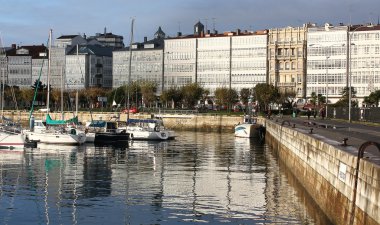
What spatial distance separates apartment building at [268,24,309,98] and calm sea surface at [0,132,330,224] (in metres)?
97.8

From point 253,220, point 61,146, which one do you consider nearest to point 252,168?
point 253,220

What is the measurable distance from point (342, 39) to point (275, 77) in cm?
1845

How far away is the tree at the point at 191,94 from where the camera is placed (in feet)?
510

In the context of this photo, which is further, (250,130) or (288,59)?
(288,59)

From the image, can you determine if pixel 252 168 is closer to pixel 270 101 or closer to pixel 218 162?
pixel 218 162

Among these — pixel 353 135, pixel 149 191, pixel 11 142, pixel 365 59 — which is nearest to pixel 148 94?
pixel 365 59

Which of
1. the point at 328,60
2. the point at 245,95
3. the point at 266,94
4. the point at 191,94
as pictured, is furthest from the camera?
the point at 191,94

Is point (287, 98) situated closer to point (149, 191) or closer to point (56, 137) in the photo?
point (56, 137)

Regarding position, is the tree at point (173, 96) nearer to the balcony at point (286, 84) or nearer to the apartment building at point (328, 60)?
the balcony at point (286, 84)

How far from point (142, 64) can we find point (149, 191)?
150 meters

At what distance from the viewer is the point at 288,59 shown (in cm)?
15800

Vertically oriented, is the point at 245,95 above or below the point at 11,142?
above

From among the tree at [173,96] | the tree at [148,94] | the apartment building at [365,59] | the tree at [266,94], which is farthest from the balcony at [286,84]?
the tree at [148,94]

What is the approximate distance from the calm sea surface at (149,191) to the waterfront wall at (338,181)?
0.81 metres
